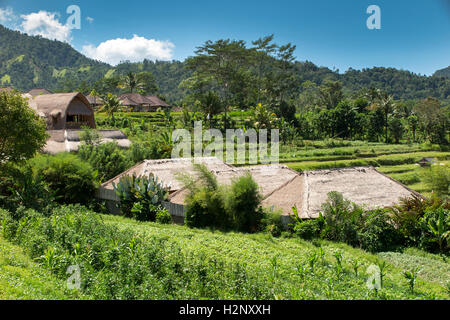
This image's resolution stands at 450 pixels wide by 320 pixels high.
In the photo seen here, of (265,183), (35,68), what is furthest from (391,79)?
(35,68)

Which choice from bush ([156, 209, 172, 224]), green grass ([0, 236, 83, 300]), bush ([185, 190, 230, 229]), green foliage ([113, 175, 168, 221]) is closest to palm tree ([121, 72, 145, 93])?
green foliage ([113, 175, 168, 221])

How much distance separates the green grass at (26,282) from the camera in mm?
5276

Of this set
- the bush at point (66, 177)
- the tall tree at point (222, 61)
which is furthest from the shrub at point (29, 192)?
the tall tree at point (222, 61)

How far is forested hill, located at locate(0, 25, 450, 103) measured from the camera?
85.2 metres

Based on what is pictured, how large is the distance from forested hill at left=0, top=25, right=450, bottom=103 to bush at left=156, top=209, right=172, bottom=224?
72255 millimetres

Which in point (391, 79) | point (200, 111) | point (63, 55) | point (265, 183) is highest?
point (63, 55)

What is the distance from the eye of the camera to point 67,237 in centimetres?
782

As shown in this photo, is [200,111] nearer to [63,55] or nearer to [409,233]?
[409,233]

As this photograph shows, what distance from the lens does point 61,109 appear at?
878 inches

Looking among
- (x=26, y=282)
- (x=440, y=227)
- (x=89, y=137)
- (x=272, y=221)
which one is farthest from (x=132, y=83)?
(x=26, y=282)

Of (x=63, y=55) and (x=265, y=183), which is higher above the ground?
(x=63, y=55)

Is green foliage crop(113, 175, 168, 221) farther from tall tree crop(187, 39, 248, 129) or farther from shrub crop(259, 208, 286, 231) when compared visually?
tall tree crop(187, 39, 248, 129)
